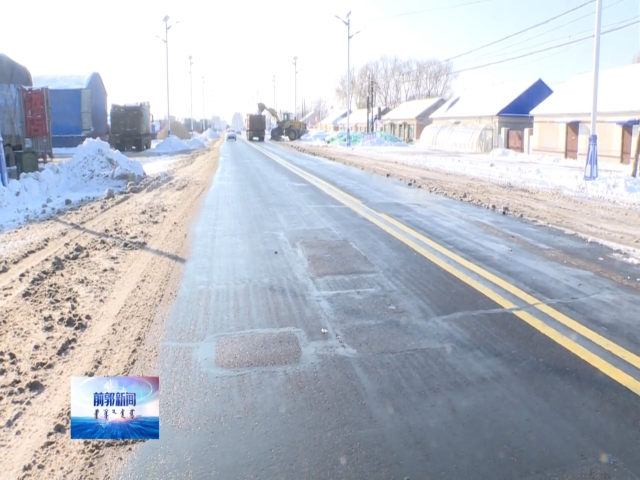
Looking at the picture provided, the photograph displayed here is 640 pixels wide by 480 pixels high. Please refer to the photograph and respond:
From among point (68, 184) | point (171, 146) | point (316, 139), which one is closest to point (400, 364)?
point (68, 184)

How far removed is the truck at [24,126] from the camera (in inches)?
846

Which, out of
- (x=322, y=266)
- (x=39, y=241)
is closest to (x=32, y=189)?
(x=39, y=241)

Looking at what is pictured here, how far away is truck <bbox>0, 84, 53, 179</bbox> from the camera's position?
21500 mm

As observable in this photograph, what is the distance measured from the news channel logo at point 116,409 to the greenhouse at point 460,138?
49103 millimetres

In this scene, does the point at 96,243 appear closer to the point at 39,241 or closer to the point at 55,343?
the point at 39,241

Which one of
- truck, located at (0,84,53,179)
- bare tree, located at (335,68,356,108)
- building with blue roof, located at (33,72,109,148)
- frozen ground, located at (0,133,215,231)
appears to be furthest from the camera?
bare tree, located at (335,68,356,108)

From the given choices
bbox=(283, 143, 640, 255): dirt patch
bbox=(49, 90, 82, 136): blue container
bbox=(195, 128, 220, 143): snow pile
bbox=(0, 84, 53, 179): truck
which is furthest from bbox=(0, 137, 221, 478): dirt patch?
bbox=(195, 128, 220, 143): snow pile

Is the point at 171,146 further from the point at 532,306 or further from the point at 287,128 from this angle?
the point at 532,306

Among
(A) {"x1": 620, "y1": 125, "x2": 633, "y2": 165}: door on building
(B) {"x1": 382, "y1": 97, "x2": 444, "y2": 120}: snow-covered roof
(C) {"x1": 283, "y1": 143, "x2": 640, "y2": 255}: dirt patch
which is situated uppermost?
(B) {"x1": 382, "y1": 97, "x2": 444, "y2": 120}: snow-covered roof

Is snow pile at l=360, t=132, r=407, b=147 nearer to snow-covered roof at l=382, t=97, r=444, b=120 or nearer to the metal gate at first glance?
snow-covered roof at l=382, t=97, r=444, b=120

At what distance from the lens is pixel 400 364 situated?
205 inches

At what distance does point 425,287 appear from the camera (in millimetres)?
7441

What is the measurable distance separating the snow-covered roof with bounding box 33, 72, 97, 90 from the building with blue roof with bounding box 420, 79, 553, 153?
30855 millimetres

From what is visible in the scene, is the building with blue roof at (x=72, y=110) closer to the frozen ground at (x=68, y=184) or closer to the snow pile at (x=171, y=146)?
the snow pile at (x=171, y=146)
